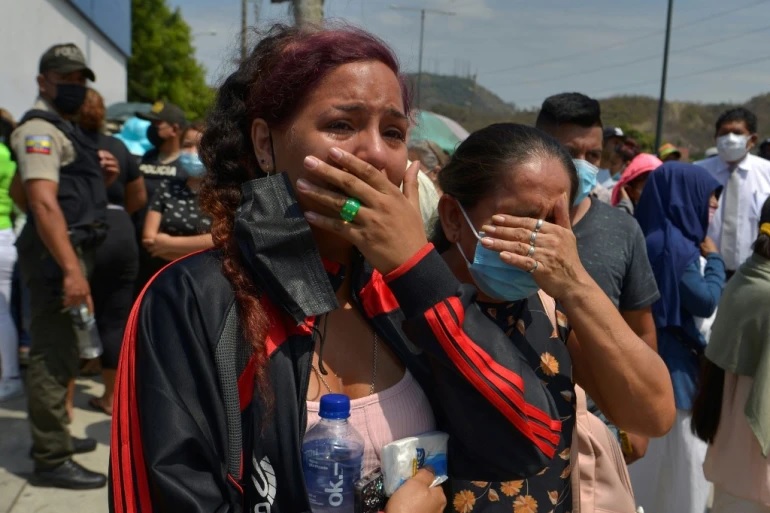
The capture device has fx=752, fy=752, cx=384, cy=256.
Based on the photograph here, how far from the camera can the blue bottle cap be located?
4.54 feet

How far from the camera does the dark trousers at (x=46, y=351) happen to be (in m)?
4.16

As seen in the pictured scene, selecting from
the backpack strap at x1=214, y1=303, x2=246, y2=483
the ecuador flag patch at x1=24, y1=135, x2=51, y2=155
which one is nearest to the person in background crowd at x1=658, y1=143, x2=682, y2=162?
the ecuador flag patch at x1=24, y1=135, x2=51, y2=155

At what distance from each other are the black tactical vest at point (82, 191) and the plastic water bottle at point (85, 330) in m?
0.46

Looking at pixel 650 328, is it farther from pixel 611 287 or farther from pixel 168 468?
pixel 168 468

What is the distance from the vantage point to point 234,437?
131cm

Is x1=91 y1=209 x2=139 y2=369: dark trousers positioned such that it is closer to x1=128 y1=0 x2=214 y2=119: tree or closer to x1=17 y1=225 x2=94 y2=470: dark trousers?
x1=17 y1=225 x2=94 y2=470: dark trousers

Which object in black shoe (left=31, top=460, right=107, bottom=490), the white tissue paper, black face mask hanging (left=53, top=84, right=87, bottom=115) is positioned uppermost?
black face mask hanging (left=53, top=84, right=87, bottom=115)

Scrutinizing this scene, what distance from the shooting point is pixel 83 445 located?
4812 mm

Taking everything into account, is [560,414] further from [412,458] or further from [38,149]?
[38,149]

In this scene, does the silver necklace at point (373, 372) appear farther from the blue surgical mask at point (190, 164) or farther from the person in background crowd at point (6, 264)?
the person in background crowd at point (6, 264)

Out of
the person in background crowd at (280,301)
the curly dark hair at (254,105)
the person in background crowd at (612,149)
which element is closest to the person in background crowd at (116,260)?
the curly dark hair at (254,105)

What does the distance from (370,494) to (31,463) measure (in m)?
3.90

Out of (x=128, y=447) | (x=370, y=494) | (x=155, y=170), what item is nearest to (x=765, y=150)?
(x=155, y=170)

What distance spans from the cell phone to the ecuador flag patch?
331 centimetres
